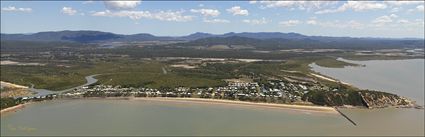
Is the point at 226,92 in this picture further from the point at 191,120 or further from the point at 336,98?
the point at 191,120

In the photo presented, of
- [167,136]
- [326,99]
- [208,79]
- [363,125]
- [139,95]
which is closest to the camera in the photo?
[167,136]

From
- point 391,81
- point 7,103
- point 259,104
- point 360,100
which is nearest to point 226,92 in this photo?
point 259,104

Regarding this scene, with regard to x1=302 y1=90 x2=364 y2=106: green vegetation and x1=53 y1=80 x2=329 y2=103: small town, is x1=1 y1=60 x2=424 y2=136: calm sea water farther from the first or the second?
x1=53 y1=80 x2=329 y2=103: small town

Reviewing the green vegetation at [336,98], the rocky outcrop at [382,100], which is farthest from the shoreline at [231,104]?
the rocky outcrop at [382,100]

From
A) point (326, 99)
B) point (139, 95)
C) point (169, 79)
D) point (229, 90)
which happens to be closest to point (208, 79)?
point (169, 79)

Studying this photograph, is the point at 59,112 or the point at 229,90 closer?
the point at 59,112

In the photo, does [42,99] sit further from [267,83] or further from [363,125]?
[363,125]

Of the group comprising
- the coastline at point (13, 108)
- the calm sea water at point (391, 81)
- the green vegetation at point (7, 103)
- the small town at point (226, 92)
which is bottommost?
the coastline at point (13, 108)

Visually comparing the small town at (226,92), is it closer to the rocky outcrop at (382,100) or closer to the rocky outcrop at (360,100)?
the rocky outcrop at (360,100)

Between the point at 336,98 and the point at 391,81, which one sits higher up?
the point at 391,81
